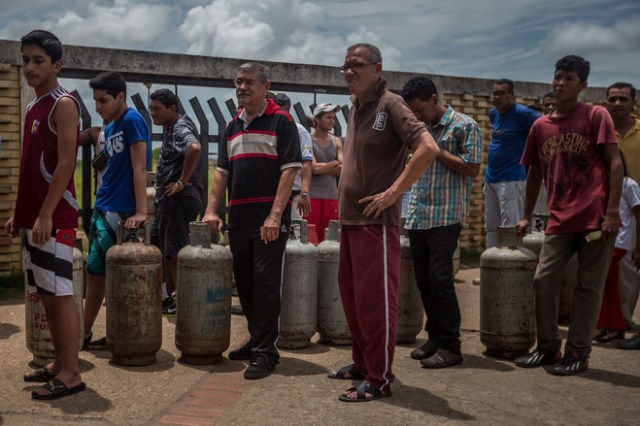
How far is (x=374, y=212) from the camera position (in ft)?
15.0

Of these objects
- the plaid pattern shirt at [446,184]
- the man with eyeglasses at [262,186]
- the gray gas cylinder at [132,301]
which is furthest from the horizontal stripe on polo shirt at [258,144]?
the plaid pattern shirt at [446,184]

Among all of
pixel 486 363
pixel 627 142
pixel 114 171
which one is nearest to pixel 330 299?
pixel 486 363

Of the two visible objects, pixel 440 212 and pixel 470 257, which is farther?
pixel 470 257

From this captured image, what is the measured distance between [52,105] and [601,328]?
→ 4872 mm

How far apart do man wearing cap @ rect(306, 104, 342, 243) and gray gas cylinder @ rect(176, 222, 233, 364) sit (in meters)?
2.75

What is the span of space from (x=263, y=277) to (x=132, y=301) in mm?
932

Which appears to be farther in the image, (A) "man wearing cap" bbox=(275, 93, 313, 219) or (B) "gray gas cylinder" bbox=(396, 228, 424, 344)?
(A) "man wearing cap" bbox=(275, 93, 313, 219)

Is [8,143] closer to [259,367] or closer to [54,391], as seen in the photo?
[54,391]

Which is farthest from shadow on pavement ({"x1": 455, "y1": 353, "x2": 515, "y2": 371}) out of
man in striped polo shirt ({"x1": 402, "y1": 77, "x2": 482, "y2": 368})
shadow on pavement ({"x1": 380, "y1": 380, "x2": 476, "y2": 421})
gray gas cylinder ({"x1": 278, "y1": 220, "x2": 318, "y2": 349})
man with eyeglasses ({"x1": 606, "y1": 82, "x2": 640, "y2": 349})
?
man with eyeglasses ({"x1": 606, "y1": 82, "x2": 640, "y2": 349})

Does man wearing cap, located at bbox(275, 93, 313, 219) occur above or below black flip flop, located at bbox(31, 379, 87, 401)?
above

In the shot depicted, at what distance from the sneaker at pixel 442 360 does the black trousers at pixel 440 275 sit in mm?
42

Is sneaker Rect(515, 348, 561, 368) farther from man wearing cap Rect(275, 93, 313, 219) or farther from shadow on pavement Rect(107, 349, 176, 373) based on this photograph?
shadow on pavement Rect(107, 349, 176, 373)

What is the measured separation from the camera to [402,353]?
5.93 meters

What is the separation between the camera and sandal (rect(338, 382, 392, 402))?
4.61 m
